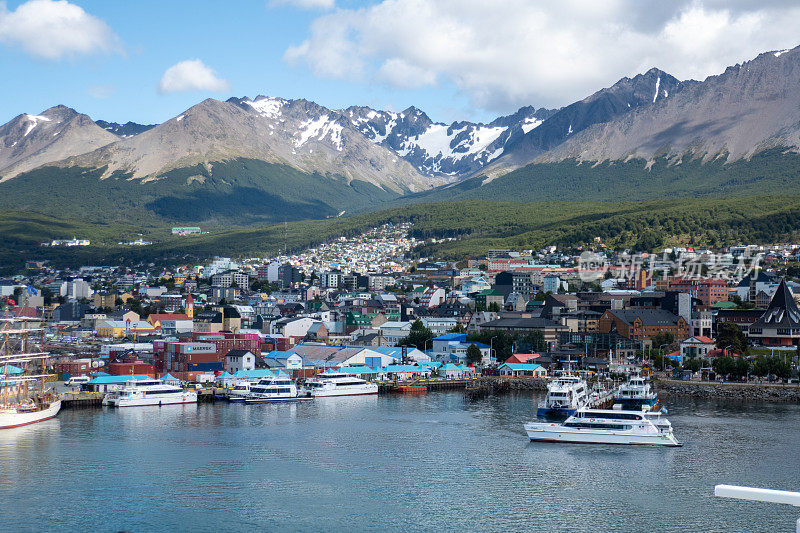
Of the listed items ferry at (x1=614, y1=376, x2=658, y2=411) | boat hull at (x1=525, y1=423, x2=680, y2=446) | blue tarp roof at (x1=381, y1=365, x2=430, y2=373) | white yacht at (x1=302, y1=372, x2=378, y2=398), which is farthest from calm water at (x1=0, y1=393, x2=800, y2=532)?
blue tarp roof at (x1=381, y1=365, x2=430, y2=373)

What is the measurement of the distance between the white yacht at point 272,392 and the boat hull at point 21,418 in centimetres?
1044

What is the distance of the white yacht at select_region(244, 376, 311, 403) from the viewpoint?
49.4 meters

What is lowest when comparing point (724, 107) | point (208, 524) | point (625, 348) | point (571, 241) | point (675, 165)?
point (208, 524)

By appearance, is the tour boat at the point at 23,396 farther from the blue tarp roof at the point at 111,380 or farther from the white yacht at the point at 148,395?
the blue tarp roof at the point at 111,380

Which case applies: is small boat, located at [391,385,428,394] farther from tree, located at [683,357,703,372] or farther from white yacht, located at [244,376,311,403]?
tree, located at [683,357,703,372]

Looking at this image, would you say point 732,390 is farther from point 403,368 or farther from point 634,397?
point 403,368

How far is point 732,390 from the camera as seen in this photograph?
50.4 metres

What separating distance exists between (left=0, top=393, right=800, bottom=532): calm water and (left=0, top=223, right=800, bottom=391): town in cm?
1317

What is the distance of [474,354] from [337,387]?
13.2m

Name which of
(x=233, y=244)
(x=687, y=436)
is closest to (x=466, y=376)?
(x=687, y=436)

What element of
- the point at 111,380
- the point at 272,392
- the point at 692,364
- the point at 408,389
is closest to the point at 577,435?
the point at 272,392

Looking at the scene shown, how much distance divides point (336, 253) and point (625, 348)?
274 ft

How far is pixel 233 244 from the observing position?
153 metres

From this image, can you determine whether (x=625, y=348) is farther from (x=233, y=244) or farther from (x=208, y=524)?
(x=233, y=244)
